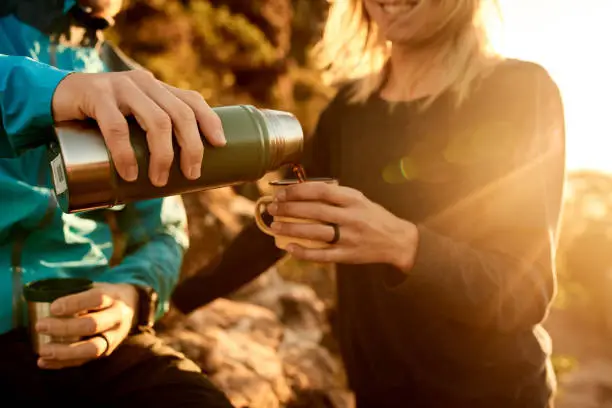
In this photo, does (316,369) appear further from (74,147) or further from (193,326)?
(74,147)

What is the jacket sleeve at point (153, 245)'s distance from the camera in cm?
152

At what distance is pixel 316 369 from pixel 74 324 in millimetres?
1662

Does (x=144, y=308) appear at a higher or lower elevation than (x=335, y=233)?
lower

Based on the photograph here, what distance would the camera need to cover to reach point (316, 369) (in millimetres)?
2607

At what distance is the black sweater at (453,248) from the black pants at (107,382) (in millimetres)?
340

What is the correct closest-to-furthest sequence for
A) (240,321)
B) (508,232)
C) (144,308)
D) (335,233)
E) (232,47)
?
(335,233)
(508,232)
(144,308)
(240,321)
(232,47)

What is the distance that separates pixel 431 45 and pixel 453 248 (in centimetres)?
71

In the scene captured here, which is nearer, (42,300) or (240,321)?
(42,300)

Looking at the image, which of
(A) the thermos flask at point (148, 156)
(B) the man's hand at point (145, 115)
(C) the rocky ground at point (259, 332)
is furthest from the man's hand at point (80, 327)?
(C) the rocky ground at point (259, 332)

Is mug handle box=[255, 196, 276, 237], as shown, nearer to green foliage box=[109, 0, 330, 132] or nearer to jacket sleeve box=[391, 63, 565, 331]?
jacket sleeve box=[391, 63, 565, 331]

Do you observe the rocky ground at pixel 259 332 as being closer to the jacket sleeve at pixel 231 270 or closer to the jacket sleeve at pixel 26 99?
the jacket sleeve at pixel 231 270

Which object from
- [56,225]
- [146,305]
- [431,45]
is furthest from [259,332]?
[431,45]

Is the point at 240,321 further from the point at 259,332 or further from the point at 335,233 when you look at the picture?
the point at 335,233

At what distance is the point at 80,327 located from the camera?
3.80 ft
